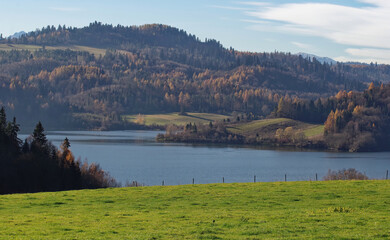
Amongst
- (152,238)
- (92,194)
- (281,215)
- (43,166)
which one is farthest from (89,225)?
(43,166)

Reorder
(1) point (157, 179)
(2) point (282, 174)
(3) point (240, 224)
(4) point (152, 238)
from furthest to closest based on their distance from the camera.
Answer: (2) point (282, 174)
(1) point (157, 179)
(3) point (240, 224)
(4) point (152, 238)

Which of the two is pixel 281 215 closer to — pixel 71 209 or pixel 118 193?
pixel 71 209

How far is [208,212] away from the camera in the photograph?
85.4 ft

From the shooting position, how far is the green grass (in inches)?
774

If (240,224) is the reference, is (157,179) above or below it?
below

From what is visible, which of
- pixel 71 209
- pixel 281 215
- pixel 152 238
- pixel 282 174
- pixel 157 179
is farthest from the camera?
pixel 282 174

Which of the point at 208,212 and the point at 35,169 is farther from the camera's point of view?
the point at 35,169

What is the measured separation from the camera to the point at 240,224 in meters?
21.6

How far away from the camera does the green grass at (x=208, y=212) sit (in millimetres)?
19656

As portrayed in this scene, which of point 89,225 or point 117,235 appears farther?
point 89,225

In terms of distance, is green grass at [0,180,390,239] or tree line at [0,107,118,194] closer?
green grass at [0,180,390,239]

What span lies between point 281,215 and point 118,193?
14061mm

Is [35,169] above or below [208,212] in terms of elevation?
below

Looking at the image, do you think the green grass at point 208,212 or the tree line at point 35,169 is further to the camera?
the tree line at point 35,169
